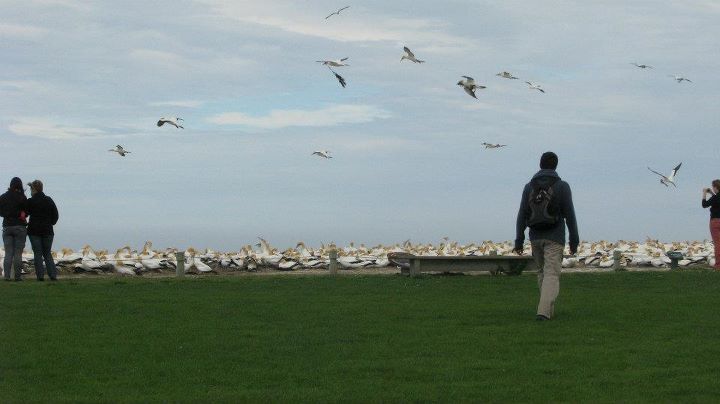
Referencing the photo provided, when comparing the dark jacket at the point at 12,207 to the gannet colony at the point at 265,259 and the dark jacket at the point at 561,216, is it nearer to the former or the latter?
the gannet colony at the point at 265,259

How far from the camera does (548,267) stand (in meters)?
15.6

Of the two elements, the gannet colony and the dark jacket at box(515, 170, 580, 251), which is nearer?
the dark jacket at box(515, 170, 580, 251)

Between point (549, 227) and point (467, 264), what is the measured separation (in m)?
11.7

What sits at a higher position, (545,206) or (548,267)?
(545,206)

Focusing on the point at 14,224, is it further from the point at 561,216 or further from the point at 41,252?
the point at 561,216

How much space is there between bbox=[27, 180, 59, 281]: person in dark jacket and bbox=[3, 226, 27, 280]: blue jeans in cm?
20

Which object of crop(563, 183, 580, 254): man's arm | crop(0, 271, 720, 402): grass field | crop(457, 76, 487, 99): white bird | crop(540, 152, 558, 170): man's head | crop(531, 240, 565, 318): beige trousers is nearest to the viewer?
crop(0, 271, 720, 402): grass field

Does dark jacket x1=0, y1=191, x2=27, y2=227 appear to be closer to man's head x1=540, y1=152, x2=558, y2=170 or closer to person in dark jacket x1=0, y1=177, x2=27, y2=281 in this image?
person in dark jacket x1=0, y1=177, x2=27, y2=281

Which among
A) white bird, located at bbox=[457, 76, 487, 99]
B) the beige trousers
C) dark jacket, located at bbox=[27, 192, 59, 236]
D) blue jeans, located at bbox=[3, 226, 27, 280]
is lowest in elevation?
the beige trousers

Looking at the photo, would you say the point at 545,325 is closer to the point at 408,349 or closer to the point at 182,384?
the point at 408,349

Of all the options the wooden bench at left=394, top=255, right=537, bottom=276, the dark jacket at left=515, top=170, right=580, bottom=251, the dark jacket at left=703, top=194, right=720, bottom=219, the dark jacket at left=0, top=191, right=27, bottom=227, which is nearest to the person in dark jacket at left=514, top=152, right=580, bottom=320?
the dark jacket at left=515, top=170, right=580, bottom=251

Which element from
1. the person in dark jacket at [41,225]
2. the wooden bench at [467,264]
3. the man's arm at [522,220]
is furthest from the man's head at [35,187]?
the man's arm at [522,220]

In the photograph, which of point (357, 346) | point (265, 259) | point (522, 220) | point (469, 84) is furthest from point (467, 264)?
point (357, 346)

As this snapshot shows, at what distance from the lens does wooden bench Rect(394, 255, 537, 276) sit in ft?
88.2
